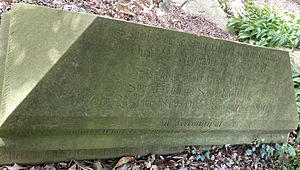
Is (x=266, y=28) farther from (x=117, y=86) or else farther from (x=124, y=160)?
(x=117, y=86)

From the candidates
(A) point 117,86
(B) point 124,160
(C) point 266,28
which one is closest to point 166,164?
(B) point 124,160

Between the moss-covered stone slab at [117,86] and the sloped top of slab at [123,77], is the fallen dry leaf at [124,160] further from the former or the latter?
the sloped top of slab at [123,77]

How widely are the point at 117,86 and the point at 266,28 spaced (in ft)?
16.8

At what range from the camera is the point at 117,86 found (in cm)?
299

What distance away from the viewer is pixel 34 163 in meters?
3.09

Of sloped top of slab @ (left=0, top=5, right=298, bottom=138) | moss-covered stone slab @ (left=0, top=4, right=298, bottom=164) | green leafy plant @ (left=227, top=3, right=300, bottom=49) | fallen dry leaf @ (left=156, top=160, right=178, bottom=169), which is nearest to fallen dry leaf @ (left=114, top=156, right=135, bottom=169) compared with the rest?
moss-covered stone slab @ (left=0, top=4, right=298, bottom=164)

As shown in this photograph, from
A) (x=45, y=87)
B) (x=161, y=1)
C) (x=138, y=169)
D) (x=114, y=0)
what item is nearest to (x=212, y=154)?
(x=138, y=169)

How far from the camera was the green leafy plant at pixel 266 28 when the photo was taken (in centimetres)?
680

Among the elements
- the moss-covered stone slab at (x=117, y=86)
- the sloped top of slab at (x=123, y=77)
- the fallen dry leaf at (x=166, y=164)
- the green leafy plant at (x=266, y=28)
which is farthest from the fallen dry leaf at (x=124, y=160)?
the green leafy plant at (x=266, y=28)

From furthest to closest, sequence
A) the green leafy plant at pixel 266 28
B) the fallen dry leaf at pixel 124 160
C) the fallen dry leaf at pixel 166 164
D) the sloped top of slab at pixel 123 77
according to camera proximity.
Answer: the green leafy plant at pixel 266 28 < the fallen dry leaf at pixel 166 164 < the fallen dry leaf at pixel 124 160 < the sloped top of slab at pixel 123 77

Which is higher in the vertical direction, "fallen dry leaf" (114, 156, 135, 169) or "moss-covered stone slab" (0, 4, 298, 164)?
"moss-covered stone slab" (0, 4, 298, 164)

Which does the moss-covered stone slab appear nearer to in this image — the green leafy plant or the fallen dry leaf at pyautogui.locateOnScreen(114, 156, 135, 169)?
the fallen dry leaf at pyautogui.locateOnScreen(114, 156, 135, 169)

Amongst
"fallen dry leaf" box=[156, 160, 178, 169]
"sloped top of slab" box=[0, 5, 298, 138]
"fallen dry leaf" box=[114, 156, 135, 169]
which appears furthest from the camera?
"fallen dry leaf" box=[156, 160, 178, 169]

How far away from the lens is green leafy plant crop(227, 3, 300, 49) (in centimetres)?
680
